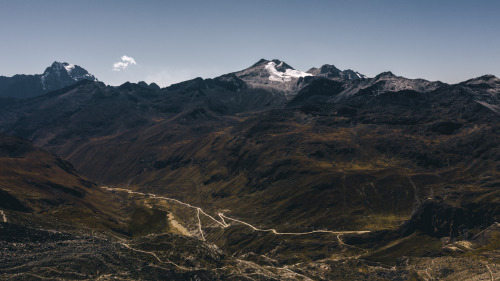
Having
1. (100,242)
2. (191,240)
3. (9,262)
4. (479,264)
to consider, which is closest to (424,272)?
(479,264)

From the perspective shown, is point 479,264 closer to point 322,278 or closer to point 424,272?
point 424,272

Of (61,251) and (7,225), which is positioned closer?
(61,251)

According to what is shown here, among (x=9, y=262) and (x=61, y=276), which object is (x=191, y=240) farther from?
(x=9, y=262)

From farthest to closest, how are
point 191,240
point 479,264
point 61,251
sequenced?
point 479,264 → point 191,240 → point 61,251

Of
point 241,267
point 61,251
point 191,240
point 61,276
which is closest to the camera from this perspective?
point 61,276

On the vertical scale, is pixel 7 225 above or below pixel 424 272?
above

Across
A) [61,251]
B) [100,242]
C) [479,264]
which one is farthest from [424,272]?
[61,251]

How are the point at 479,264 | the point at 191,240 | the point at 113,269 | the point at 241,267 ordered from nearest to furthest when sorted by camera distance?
the point at 113,269 < the point at 241,267 < the point at 191,240 < the point at 479,264

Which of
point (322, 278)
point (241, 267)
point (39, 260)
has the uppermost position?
point (39, 260)

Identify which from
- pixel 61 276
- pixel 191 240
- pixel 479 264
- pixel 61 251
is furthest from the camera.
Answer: pixel 479 264
